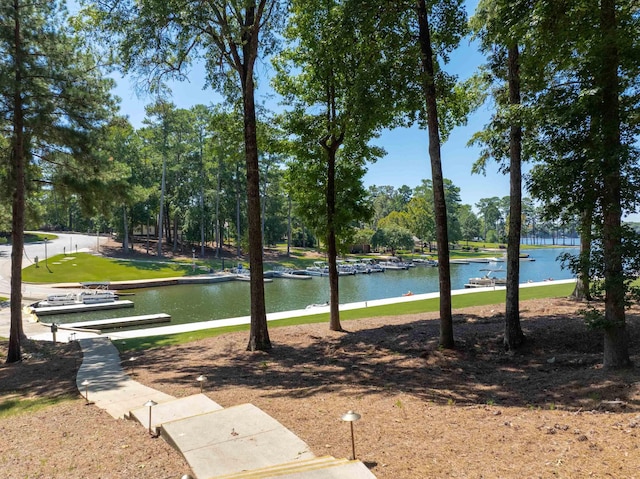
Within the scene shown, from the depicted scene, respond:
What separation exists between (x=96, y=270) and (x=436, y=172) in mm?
35779

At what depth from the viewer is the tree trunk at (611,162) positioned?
5.64 metres

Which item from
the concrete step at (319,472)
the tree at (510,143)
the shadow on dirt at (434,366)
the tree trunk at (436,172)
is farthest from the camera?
the tree trunk at (436,172)

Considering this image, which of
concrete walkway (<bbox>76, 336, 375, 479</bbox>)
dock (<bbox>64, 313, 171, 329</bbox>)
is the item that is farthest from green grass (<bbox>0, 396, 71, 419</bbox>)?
dock (<bbox>64, 313, 171, 329</bbox>)

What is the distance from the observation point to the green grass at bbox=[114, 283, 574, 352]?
12602 mm

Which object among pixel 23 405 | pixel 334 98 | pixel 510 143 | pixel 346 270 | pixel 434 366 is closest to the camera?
pixel 23 405

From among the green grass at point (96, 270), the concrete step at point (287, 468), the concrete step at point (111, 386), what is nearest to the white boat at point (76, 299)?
the green grass at point (96, 270)

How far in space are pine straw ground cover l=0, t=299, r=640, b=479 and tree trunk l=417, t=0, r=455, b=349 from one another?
627mm

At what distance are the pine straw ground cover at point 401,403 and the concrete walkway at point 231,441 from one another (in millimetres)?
197

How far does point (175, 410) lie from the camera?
536 cm

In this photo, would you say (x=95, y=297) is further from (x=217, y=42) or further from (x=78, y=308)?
(x=217, y=42)

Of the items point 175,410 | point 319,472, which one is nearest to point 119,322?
point 175,410

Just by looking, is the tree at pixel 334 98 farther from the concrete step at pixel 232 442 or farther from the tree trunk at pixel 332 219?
the concrete step at pixel 232 442

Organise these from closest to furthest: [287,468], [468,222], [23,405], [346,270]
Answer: [287,468], [23,405], [346,270], [468,222]

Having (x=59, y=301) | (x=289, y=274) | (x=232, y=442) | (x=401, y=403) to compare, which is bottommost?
(x=289, y=274)
